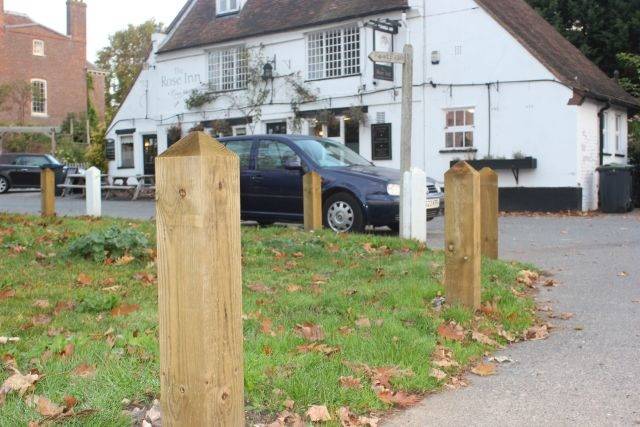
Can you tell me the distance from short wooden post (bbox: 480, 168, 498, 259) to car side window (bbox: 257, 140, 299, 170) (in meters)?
4.84

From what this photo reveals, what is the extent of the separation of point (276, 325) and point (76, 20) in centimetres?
5451

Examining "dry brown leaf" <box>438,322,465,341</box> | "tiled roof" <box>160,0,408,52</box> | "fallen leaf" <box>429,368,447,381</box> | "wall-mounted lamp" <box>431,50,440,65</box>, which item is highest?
"tiled roof" <box>160,0,408,52</box>

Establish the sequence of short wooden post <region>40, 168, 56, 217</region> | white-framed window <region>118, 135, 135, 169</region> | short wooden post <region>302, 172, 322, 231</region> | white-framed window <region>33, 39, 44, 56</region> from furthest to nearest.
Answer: white-framed window <region>33, 39, 44, 56</region> → white-framed window <region>118, 135, 135, 169</region> → short wooden post <region>40, 168, 56, 217</region> → short wooden post <region>302, 172, 322, 231</region>

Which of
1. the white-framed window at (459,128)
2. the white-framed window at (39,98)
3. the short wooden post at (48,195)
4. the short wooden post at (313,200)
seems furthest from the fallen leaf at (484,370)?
the white-framed window at (39,98)

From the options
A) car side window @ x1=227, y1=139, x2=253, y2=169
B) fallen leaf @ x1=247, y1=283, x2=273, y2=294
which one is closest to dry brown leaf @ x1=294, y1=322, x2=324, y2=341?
fallen leaf @ x1=247, y1=283, x2=273, y2=294

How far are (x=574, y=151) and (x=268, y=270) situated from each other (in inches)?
543

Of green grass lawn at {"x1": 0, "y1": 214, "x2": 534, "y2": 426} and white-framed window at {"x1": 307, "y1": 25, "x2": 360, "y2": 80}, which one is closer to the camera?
green grass lawn at {"x1": 0, "y1": 214, "x2": 534, "y2": 426}

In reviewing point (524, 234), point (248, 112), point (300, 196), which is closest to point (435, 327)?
point (300, 196)

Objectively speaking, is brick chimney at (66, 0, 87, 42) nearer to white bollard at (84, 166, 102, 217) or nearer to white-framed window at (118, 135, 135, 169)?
white-framed window at (118, 135, 135, 169)

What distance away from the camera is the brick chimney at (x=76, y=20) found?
53688mm

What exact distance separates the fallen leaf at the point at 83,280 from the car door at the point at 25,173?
991 inches

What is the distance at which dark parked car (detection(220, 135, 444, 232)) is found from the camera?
11.2m

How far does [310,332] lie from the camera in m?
4.79

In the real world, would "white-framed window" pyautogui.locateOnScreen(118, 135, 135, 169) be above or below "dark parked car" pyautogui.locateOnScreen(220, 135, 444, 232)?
above
